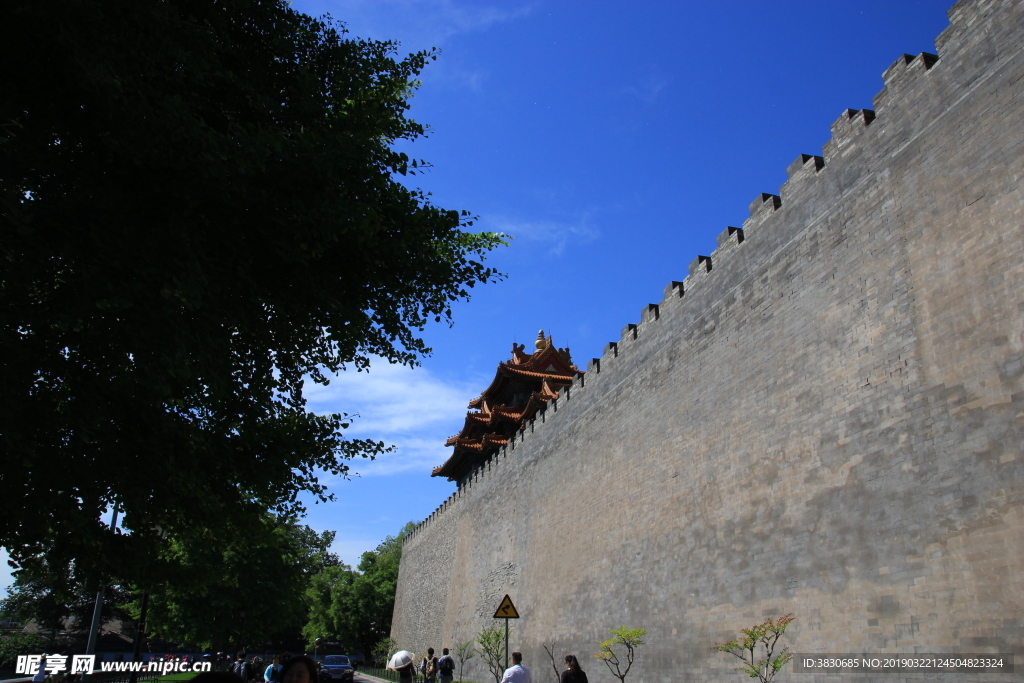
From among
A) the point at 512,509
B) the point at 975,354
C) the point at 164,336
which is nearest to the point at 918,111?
the point at 975,354

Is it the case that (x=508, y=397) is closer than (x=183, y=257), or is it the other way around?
(x=183, y=257)

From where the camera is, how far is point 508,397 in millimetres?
37375

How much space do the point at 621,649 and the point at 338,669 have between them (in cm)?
1053

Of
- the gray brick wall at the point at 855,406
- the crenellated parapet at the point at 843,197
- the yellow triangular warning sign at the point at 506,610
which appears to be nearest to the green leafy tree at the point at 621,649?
the gray brick wall at the point at 855,406

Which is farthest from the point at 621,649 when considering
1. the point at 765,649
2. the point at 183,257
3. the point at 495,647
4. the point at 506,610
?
the point at 183,257

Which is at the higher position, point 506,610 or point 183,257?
point 183,257

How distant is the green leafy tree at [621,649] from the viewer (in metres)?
12.9

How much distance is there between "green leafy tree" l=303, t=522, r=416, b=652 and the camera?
4662 cm

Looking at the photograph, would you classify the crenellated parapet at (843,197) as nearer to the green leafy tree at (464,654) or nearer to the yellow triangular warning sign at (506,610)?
the yellow triangular warning sign at (506,610)

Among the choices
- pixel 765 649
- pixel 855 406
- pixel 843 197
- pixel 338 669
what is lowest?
pixel 338 669

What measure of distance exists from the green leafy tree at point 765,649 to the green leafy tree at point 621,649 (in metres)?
2.79

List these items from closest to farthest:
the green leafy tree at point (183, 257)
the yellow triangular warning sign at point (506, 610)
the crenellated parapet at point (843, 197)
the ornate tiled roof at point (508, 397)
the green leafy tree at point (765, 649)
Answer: the green leafy tree at point (183, 257) → the crenellated parapet at point (843, 197) → the green leafy tree at point (765, 649) → the yellow triangular warning sign at point (506, 610) → the ornate tiled roof at point (508, 397)

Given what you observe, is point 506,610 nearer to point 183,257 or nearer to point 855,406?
point 855,406

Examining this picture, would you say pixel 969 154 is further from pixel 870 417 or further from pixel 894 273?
pixel 870 417
